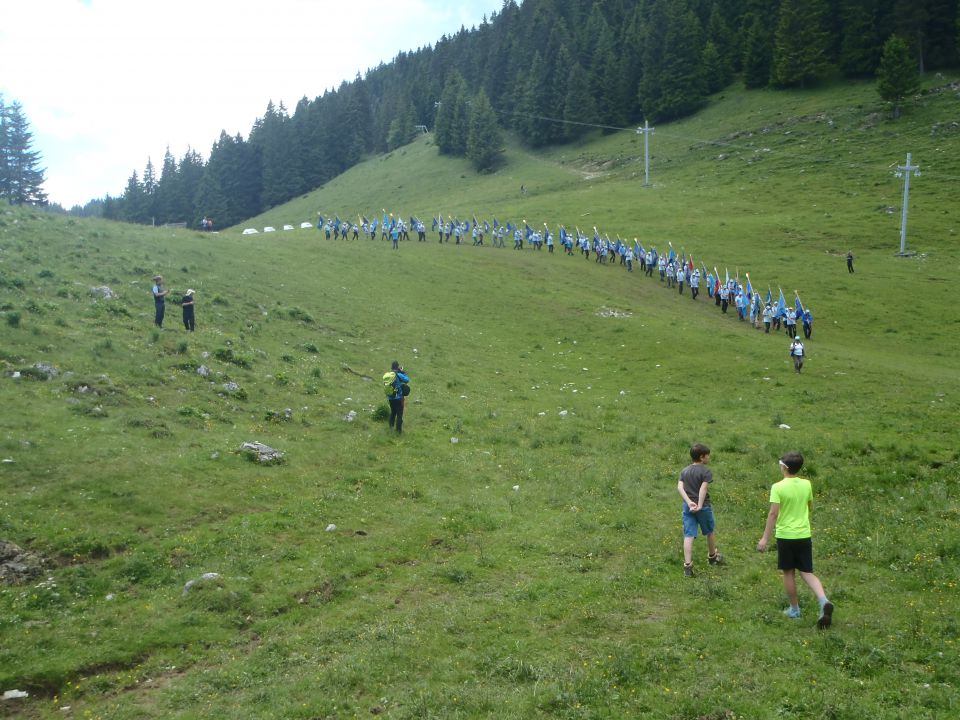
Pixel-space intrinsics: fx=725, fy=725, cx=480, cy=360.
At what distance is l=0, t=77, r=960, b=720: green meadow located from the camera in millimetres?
9141

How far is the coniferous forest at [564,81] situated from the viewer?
98.7 metres

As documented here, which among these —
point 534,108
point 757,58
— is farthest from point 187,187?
point 757,58

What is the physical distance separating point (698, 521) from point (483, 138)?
109370 mm

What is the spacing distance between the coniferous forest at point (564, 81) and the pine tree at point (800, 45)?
17 centimetres

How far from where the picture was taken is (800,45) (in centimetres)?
9925

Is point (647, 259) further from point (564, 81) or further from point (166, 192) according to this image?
point (166, 192)

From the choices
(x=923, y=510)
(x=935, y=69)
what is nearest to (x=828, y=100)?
(x=935, y=69)

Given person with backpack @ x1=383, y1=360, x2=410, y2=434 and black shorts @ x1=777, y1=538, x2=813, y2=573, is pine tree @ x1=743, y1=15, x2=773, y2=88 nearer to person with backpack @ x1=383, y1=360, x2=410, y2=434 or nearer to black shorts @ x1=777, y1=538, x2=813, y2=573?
person with backpack @ x1=383, y1=360, x2=410, y2=434

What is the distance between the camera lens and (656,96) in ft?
374

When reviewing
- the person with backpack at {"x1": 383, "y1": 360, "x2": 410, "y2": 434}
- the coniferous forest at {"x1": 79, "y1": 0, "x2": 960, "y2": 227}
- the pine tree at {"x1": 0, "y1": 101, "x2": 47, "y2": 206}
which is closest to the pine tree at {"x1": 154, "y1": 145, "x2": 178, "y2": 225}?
the coniferous forest at {"x1": 79, "y1": 0, "x2": 960, "y2": 227}

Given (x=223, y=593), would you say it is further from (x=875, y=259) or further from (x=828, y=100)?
(x=828, y=100)

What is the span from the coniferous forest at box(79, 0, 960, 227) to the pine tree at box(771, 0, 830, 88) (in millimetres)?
174

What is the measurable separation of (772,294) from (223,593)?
43375 mm

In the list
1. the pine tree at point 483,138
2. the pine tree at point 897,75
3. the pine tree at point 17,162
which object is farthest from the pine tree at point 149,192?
the pine tree at point 897,75
